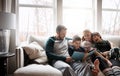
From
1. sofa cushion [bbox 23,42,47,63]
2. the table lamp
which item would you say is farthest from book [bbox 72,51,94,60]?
the table lamp

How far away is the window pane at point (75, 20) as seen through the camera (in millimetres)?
4156

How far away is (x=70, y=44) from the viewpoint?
10.9 feet

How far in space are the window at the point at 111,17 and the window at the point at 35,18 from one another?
115cm

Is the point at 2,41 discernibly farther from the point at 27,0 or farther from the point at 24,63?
the point at 27,0

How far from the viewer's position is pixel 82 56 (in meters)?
2.99

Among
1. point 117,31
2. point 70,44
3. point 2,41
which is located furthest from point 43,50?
point 117,31

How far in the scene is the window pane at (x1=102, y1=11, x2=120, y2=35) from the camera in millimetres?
4301

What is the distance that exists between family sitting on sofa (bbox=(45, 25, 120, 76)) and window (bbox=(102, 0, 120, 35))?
878 millimetres

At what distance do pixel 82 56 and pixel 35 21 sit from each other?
4.90ft

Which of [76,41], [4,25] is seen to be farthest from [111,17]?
[4,25]

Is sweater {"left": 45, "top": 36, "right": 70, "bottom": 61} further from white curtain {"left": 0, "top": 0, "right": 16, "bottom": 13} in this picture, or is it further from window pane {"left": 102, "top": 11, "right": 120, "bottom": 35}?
window pane {"left": 102, "top": 11, "right": 120, "bottom": 35}

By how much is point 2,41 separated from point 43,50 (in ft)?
2.35

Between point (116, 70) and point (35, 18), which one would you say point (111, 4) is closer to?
point (35, 18)

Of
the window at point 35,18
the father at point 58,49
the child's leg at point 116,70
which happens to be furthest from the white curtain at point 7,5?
the child's leg at point 116,70
